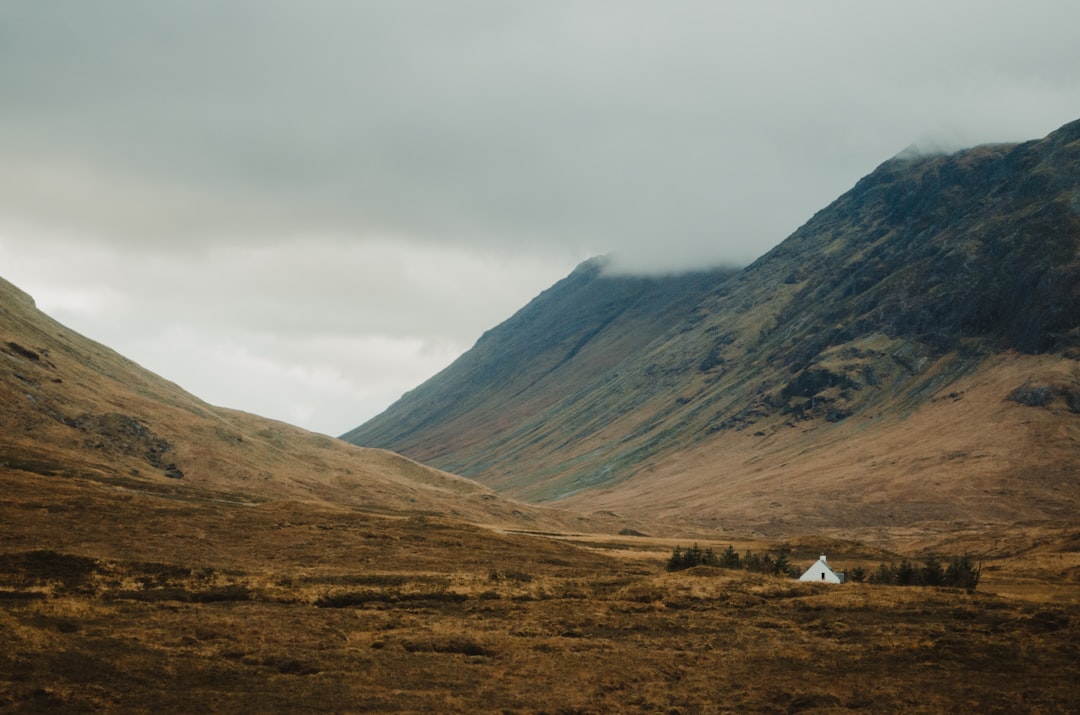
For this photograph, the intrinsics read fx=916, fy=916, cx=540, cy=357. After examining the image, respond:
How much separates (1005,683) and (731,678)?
386 inches

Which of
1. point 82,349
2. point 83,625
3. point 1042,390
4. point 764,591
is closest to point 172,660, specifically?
point 83,625

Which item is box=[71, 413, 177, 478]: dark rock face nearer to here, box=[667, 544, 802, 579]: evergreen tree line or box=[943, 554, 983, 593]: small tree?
box=[667, 544, 802, 579]: evergreen tree line

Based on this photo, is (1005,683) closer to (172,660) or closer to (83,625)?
(172,660)

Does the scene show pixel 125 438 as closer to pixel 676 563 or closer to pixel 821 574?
pixel 676 563

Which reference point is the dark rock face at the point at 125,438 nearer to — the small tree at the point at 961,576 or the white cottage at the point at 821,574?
the white cottage at the point at 821,574

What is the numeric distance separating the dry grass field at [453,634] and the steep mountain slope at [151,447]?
27208 mm

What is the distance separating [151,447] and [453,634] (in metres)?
87.6

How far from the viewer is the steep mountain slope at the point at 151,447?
94688 mm

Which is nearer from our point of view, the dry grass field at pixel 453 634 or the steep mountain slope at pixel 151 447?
the dry grass field at pixel 453 634

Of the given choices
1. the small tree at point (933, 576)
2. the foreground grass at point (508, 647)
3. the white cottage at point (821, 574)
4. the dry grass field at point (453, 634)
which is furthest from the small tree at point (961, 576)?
the foreground grass at point (508, 647)

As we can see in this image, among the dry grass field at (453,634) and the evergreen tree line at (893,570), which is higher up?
the dry grass field at (453,634)

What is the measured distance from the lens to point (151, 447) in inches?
4535

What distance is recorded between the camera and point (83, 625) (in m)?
34.7

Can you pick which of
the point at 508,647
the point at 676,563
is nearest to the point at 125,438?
the point at 676,563
